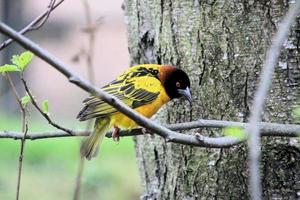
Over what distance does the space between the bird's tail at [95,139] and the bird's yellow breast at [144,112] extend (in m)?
0.04

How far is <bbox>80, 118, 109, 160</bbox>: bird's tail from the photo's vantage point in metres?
3.65

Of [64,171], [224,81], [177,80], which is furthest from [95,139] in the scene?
[64,171]

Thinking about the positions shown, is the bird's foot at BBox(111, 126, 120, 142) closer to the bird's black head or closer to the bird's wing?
the bird's wing

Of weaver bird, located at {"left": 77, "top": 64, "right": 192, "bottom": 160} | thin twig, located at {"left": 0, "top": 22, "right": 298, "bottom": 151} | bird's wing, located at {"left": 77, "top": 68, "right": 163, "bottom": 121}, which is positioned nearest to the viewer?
thin twig, located at {"left": 0, "top": 22, "right": 298, "bottom": 151}

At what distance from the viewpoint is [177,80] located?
3408 mm

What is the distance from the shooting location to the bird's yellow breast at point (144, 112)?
3.70 metres

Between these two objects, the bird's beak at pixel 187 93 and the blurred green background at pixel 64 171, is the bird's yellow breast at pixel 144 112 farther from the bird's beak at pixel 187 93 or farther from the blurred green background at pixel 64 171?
the blurred green background at pixel 64 171

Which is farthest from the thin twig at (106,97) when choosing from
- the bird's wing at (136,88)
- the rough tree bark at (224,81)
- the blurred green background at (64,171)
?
the blurred green background at (64,171)

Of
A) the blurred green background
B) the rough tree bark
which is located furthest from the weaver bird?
the blurred green background

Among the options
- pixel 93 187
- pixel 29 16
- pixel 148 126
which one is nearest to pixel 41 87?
pixel 29 16

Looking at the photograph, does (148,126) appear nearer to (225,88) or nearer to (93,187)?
(225,88)

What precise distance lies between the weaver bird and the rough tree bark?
0.36 feet

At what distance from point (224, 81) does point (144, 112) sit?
2.14ft

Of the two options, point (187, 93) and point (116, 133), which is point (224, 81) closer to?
point (187, 93)
